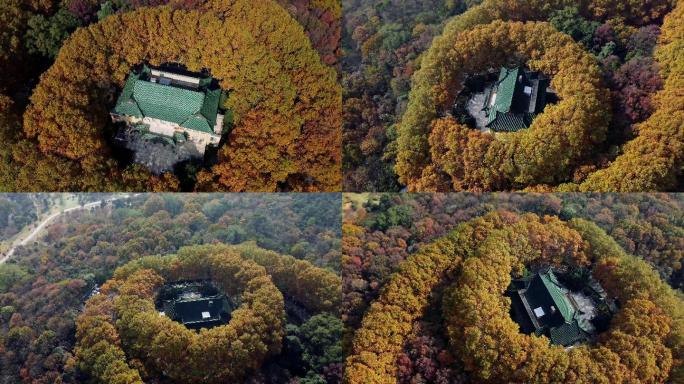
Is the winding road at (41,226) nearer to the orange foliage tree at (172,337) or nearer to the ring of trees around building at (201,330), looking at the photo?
the ring of trees around building at (201,330)

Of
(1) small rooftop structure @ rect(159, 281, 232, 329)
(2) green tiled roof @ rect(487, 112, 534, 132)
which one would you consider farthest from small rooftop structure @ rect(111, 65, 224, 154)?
(2) green tiled roof @ rect(487, 112, 534, 132)

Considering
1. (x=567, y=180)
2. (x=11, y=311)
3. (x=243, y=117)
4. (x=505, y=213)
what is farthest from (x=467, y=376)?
(x=11, y=311)

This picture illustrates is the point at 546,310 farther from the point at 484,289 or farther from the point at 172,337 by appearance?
the point at 172,337

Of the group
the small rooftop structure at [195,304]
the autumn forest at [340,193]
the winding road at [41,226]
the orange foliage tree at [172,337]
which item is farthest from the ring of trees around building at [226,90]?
the orange foliage tree at [172,337]

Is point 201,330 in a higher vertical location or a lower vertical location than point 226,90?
lower

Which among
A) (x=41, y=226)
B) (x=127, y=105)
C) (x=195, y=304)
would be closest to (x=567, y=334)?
(x=195, y=304)

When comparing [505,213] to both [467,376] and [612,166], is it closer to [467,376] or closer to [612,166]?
[612,166]
